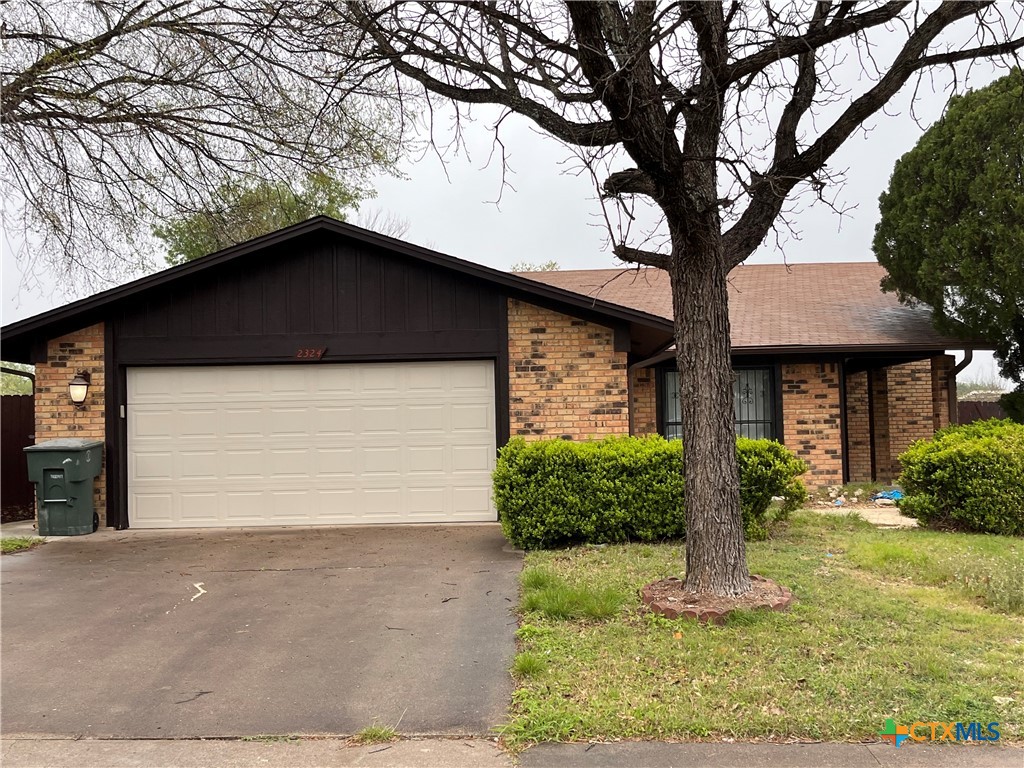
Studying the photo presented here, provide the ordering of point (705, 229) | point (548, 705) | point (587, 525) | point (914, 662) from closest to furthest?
point (548, 705) → point (914, 662) → point (705, 229) → point (587, 525)

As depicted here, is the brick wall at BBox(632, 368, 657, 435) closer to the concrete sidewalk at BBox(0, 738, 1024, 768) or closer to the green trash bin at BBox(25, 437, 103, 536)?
the green trash bin at BBox(25, 437, 103, 536)

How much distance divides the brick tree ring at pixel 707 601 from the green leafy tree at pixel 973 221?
28.9 feet

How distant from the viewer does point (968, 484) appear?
8820mm

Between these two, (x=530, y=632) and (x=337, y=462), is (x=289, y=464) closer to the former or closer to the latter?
(x=337, y=462)

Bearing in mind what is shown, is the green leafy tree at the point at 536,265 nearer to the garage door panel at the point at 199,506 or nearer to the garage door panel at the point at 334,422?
the garage door panel at the point at 334,422

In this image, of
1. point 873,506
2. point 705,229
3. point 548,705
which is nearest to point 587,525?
point 705,229

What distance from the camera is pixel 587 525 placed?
26.6 ft

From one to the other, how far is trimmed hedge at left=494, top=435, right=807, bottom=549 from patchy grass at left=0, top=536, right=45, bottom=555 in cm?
569

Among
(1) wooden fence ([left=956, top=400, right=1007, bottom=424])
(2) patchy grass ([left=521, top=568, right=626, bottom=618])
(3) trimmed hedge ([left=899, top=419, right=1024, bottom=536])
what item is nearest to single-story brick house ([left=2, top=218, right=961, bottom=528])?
(3) trimmed hedge ([left=899, top=419, right=1024, bottom=536])

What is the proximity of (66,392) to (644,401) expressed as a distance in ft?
29.1

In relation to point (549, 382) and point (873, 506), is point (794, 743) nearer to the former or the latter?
point (549, 382)

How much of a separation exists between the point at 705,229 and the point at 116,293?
25.2 ft

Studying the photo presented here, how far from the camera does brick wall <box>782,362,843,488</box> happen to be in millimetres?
12477

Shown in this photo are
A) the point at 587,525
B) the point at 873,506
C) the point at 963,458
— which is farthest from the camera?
the point at 873,506
